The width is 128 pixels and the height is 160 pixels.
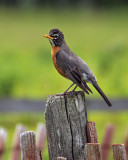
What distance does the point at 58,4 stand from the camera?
163 ft

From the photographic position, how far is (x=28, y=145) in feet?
15.9

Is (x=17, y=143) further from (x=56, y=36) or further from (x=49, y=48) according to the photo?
(x=49, y=48)

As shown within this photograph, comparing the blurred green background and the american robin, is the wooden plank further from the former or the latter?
the blurred green background

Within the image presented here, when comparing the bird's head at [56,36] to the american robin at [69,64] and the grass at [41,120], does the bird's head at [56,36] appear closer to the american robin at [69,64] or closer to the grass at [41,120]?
the american robin at [69,64]

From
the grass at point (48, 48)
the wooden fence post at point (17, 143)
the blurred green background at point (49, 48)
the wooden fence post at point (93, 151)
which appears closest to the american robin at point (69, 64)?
the wooden fence post at point (17, 143)

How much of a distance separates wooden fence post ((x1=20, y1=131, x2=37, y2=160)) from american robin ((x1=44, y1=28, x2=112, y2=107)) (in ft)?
5.60

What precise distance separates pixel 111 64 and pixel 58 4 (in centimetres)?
3063

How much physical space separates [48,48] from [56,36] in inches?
702

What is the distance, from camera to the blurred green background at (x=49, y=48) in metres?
13.8

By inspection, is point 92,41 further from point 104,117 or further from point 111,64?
point 104,117

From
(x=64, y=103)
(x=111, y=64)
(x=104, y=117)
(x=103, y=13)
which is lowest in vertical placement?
(x=64, y=103)

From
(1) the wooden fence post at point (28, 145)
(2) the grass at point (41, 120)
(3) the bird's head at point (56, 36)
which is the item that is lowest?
(1) the wooden fence post at point (28, 145)

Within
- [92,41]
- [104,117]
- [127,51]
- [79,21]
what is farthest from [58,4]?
[104,117]

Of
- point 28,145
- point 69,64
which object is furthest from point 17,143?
point 28,145
